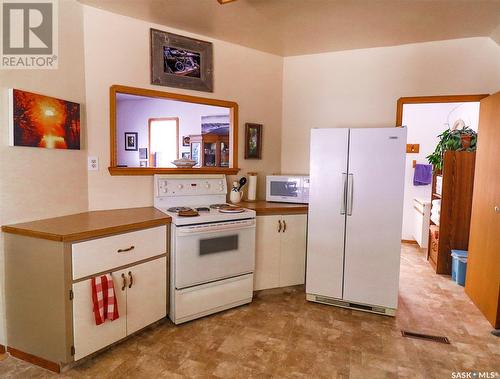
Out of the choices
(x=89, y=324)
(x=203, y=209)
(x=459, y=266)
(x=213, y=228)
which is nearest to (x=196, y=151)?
(x=203, y=209)

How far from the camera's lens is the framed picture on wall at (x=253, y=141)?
338cm

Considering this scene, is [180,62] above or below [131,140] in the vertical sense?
above

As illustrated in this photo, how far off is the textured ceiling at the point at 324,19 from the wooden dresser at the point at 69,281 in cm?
169

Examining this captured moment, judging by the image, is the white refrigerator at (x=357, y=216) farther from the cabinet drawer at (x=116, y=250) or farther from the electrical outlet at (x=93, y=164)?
the electrical outlet at (x=93, y=164)

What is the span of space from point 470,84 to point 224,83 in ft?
7.66

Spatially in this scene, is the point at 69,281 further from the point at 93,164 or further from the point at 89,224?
the point at 93,164

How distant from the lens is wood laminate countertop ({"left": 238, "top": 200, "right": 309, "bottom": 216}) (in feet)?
9.65

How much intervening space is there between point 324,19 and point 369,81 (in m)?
0.93

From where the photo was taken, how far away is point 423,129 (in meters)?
4.99

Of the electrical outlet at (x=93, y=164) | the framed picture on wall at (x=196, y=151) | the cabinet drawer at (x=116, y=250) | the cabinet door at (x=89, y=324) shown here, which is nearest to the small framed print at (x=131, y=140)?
the framed picture on wall at (x=196, y=151)

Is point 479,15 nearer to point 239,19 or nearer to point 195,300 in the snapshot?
point 239,19

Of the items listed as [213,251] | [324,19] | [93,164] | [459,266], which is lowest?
[459,266]

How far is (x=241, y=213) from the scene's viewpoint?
2.71 m


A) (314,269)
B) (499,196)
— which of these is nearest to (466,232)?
(499,196)
